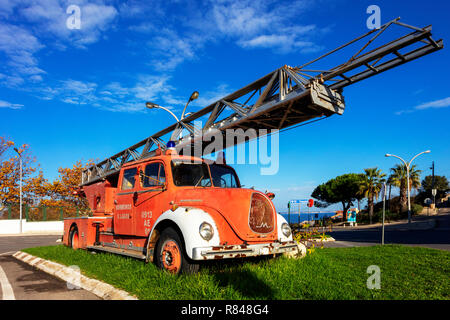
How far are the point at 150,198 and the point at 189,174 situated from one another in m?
0.95

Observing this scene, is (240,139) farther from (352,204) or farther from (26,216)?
(352,204)

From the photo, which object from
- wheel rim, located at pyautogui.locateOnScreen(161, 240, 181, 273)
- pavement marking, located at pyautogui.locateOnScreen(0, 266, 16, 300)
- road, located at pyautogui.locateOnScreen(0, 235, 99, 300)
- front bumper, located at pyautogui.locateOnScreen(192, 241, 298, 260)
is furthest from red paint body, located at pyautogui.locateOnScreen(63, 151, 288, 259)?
pavement marking, located at pyautogui.locateOnScreen(0, 266, 16, 300)

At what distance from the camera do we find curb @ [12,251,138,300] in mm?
4340

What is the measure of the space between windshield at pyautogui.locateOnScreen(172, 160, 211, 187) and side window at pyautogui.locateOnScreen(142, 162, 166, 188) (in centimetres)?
29

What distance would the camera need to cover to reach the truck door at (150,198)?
6.05 meters

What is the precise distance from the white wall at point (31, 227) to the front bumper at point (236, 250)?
2958 centimetres

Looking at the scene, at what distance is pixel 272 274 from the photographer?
5.09 m

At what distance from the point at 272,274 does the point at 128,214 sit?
350 cm

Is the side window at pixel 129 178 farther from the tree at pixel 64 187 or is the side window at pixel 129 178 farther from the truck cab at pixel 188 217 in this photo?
the tree at pixel 64 187

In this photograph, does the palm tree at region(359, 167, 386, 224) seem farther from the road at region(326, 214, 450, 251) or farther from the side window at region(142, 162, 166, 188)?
the side window at region(142, 162, 166, 188)

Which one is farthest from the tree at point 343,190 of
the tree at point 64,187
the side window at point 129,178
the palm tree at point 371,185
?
the side window at point 129,178

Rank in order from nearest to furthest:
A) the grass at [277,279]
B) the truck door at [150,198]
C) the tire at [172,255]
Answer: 1. the grass at [277,279]
2. the tire at [172,255]
3. the truck door at [150,198]

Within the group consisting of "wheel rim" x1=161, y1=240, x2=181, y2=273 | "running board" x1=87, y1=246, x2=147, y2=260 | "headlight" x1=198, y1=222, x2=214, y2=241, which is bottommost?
"running board" x1=87, y1=246, x2=147, y2=260

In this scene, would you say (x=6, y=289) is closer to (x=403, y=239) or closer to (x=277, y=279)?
(x=277, y=279)
